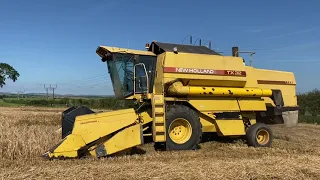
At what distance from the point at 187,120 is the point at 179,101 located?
58 cm

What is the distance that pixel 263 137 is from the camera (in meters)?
9.41


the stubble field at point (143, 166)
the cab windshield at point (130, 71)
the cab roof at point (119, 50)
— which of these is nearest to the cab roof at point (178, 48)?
the cab roof at point (119, 50)

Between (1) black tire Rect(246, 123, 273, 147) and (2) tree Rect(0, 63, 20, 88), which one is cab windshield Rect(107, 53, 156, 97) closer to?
(1) black tire Rect(246, 123, 273, 147)

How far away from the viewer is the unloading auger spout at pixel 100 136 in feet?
21.4

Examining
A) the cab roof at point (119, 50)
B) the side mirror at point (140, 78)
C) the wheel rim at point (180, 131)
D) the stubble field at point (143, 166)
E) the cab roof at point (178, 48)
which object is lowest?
the stubble field at point (143, 166)

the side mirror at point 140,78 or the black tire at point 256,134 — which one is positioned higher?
the side mirror at point 140,78

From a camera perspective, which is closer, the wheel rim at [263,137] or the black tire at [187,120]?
the black tire at [187,120]

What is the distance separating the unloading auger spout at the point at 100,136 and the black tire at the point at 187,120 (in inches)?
34.3

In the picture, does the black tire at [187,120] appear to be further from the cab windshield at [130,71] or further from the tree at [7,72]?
the tree at [7,72]

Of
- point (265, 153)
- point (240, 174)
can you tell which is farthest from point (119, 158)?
point (265, 153)

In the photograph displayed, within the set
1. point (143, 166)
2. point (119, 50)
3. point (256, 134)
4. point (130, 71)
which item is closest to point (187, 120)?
point (130, 71)

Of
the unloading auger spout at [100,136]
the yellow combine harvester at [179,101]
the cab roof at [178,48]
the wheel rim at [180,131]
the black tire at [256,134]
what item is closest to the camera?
the unloading auger spout at [100,136]

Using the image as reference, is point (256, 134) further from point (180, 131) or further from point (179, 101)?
point (179, 101)

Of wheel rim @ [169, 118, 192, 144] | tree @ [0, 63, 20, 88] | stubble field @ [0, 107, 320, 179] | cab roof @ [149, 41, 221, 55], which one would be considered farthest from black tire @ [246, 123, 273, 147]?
tree @ [0, 63, 20, 88]
